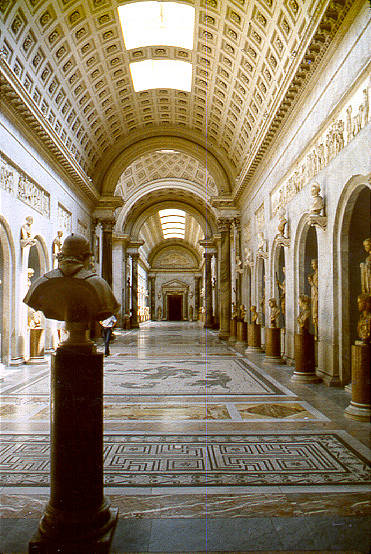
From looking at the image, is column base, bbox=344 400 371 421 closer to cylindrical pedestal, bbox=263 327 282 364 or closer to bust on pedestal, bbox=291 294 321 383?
bust on pedestal, bbox=291 294 321 383

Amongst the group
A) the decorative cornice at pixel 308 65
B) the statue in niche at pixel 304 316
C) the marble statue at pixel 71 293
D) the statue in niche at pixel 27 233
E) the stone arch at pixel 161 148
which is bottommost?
the statue in niche at pixel 304 316

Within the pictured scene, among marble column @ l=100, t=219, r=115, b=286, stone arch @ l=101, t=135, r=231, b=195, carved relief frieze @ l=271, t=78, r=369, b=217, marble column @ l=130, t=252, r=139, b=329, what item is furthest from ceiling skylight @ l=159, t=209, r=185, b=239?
carved relief frieze @ l=271, t=78, r=369, b=217

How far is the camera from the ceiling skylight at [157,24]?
1276 centimetres

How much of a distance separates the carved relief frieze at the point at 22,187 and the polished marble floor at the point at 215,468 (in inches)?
213

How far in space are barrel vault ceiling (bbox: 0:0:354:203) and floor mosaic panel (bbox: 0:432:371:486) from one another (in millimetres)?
7357

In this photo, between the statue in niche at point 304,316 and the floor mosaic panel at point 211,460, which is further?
the statue in niche at point 304,316

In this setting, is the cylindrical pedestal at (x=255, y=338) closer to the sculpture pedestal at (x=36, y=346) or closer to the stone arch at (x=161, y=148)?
the sculpture pedestal at (x=36, y=346)

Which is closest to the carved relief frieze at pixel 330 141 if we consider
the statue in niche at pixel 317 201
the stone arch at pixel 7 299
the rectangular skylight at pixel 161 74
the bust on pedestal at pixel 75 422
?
the statue in niche at pixel 317 201

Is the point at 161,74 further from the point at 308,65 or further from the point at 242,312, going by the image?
the point at 242,312

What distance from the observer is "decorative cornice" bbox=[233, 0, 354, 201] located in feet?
26.2

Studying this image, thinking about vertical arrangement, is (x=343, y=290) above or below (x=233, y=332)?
above

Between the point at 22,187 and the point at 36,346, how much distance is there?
4.37 m

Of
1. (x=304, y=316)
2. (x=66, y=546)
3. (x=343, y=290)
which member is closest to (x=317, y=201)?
(x=343, y=290)

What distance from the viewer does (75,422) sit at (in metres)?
2.99
